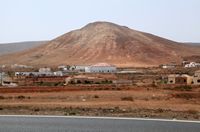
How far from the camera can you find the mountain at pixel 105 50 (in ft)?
449

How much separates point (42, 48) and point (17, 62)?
18095 mm

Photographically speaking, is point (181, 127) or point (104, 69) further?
point (104, 69)

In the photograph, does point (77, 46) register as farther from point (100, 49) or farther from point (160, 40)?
point (160, 40)

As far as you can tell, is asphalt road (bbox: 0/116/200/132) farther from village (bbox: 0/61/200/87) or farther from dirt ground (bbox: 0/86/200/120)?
village (bbox: 0/61/200/87)

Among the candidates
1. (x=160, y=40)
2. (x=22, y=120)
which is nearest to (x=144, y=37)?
(x=160, y=40)

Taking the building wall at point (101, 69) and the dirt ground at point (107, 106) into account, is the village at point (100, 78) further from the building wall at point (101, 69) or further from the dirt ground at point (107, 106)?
the dirt ground at point (107, 106)

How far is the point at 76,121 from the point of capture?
13000 mm

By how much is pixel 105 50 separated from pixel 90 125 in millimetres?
131554

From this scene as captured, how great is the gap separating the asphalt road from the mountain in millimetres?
115110

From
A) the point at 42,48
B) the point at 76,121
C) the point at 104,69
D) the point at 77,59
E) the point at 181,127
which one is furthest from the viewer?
the point at 42,48

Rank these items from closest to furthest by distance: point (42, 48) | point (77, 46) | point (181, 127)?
point (181, 127) < point (77, 46) < point (42, 48)

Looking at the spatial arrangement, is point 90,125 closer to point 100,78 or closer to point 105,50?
point 100,78

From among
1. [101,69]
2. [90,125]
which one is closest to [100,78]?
[101,69]

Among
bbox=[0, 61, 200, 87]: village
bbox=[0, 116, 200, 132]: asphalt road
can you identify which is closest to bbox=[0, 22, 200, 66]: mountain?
bbox=[0, 61, 200, 87]: village
